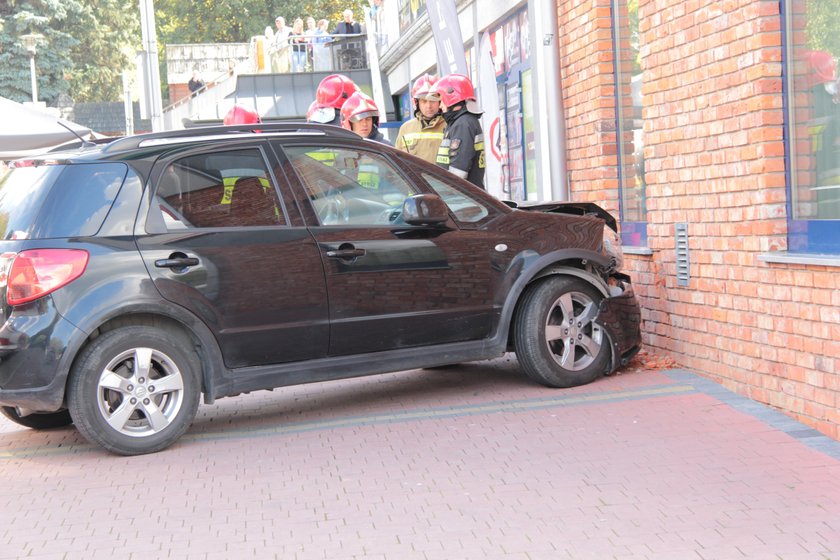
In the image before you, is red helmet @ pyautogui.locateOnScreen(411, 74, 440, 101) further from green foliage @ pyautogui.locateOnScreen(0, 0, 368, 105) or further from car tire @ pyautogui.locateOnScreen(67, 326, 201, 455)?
green foliage @ pyautogui.locateOnScreen(0, 0, 368, 105)

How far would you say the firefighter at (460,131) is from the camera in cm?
963

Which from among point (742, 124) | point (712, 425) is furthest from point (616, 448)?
point (742, 124)

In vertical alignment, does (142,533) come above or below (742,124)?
below

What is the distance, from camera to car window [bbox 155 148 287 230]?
21.9ft

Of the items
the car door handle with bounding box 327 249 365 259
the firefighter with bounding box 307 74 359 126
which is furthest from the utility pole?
the car door handle with bounding box 327 249 365 259

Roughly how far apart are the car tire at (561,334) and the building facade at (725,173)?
2.46ft

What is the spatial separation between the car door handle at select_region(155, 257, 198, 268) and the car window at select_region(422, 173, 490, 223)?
1738mm

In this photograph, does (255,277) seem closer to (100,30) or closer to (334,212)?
(334,212)

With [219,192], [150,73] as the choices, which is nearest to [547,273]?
[219,192]

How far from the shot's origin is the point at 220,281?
21.7 feet

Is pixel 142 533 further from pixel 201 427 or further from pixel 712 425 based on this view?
pixel 712 425

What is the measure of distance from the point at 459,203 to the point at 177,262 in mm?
2016

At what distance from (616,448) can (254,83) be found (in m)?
26.7

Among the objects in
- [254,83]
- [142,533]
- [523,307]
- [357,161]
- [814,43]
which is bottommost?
[142,533]
